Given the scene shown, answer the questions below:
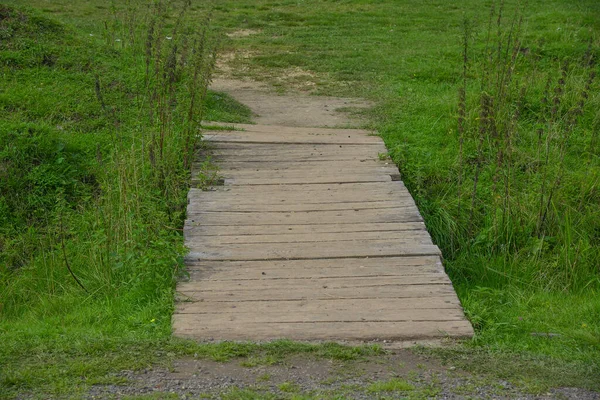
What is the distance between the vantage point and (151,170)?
7.07 meters

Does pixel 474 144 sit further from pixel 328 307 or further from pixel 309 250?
pixel 328 307

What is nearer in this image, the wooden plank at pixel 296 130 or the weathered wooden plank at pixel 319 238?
the weathered wooden plank at pixel 319 238

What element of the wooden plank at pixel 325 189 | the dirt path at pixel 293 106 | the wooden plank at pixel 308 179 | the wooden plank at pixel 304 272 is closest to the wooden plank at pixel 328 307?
the wooden plank at pixel 304 272

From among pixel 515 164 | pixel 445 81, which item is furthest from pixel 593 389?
pixel 445 81

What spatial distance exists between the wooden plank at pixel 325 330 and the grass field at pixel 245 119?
0.46 ft

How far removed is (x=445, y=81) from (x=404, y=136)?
2305mm

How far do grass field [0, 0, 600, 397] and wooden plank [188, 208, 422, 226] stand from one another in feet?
1.02

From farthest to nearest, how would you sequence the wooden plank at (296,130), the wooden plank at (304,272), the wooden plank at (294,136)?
the wooden plank at (296,130) → the wooden plank at (294,136) → the wooden plank at (304,272)

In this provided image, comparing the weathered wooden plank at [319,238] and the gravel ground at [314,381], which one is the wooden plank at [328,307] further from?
the weathered wooden plank at [319,238]

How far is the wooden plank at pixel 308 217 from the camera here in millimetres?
6398

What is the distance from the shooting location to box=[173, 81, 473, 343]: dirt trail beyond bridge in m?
5.01

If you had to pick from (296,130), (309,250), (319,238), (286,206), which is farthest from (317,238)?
(296,130)

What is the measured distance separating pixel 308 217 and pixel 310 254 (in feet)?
2.21

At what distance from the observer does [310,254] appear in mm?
5867
